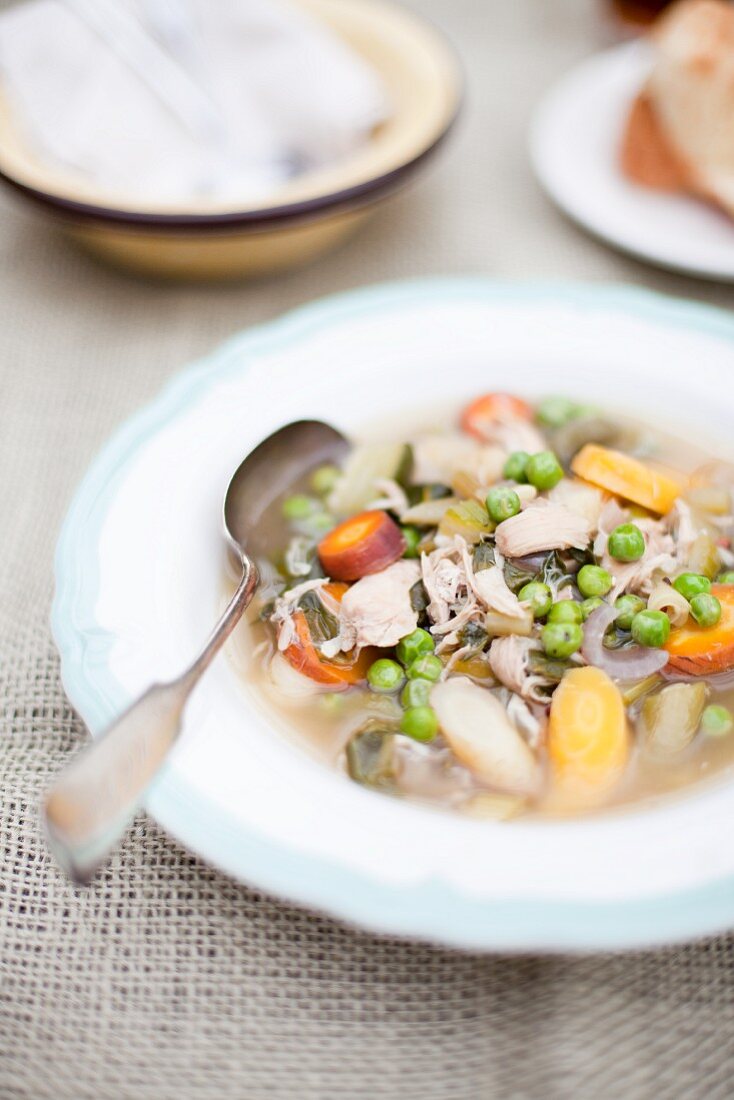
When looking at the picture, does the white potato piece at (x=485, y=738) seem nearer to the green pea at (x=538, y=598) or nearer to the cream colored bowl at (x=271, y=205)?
the green pea at (x=538, y=598)

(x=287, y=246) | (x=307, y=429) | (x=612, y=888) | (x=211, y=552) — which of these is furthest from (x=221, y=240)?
(x=612, y=888)

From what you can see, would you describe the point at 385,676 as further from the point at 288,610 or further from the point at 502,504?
the point at 502,504

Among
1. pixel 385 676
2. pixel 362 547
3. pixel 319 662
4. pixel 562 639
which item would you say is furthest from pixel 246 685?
pixel 562 639

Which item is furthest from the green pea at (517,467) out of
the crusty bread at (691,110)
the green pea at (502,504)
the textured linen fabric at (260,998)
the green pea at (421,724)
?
the crusty bread at (691,110)

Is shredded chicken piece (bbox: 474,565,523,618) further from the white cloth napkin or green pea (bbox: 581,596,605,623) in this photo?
the white cloth napkin

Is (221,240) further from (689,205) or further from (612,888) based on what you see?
(612,888)
